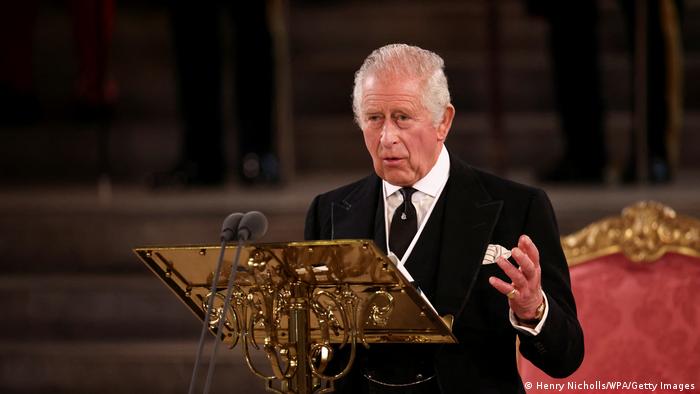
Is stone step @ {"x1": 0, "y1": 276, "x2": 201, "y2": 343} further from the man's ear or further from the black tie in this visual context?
the man's ear

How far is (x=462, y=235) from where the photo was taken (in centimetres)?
235

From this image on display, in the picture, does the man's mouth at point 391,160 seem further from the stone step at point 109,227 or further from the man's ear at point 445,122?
the stone step at point 109,227

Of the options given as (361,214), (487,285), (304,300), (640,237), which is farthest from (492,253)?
(640,237)

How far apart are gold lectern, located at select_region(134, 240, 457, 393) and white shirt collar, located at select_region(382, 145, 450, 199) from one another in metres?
0.30

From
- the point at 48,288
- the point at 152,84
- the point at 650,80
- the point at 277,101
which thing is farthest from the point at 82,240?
the point at 650,80

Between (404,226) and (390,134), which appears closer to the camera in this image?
(390,134)

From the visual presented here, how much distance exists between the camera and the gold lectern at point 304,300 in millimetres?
2002

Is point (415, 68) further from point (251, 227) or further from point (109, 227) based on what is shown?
point (109, 227)

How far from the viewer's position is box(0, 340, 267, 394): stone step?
455cm

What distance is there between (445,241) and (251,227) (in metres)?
0.48

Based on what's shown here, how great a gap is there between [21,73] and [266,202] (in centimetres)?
170

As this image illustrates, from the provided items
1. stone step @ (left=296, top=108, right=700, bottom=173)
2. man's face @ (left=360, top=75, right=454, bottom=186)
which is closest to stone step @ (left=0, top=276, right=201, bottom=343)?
stone step @ (left=296, top=108, right=700, bottom=173)

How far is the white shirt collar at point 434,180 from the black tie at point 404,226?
17 mm

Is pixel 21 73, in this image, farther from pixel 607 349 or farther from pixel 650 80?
pixel 607 349
